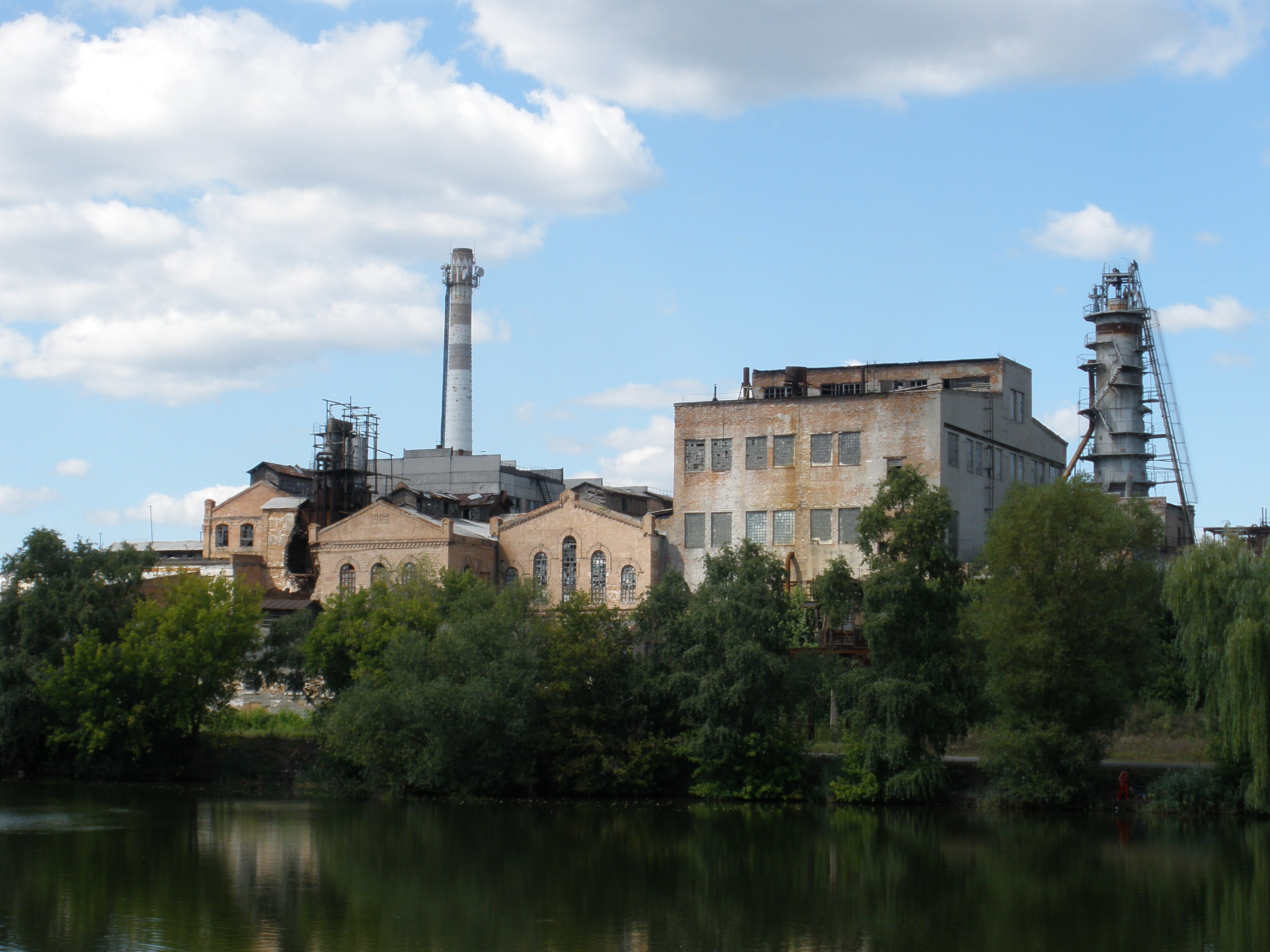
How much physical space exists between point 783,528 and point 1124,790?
62.8ft

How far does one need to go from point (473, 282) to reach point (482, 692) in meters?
46.7

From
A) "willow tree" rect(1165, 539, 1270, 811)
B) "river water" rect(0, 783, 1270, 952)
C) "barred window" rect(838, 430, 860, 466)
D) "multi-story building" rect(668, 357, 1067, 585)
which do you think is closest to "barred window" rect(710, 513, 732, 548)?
"multi-story building" rect(668, 357, 1067, 585)

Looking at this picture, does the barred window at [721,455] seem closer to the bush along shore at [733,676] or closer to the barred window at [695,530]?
the barred window at [695,530]

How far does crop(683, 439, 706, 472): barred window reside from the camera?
53812mm

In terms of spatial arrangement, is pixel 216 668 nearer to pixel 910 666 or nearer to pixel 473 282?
pixel 910 666

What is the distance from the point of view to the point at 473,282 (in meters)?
80.4

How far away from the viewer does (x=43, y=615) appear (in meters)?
43.8

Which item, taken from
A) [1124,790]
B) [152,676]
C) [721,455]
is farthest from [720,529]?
[152,676]

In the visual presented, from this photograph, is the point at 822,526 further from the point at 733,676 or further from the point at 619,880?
the point at 619,880

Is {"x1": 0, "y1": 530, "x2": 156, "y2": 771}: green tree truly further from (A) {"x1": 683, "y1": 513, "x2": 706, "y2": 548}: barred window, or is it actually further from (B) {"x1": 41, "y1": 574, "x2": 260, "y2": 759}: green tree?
(A) {"x1": 683, "y1": 513, "x2": 706, "y2": 548}: barred window

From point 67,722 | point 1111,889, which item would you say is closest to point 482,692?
point 67,722

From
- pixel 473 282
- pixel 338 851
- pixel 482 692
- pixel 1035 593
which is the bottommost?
pixel 338 851

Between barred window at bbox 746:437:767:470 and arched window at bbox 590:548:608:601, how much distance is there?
22.4ft

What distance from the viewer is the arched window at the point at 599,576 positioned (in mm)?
53688
